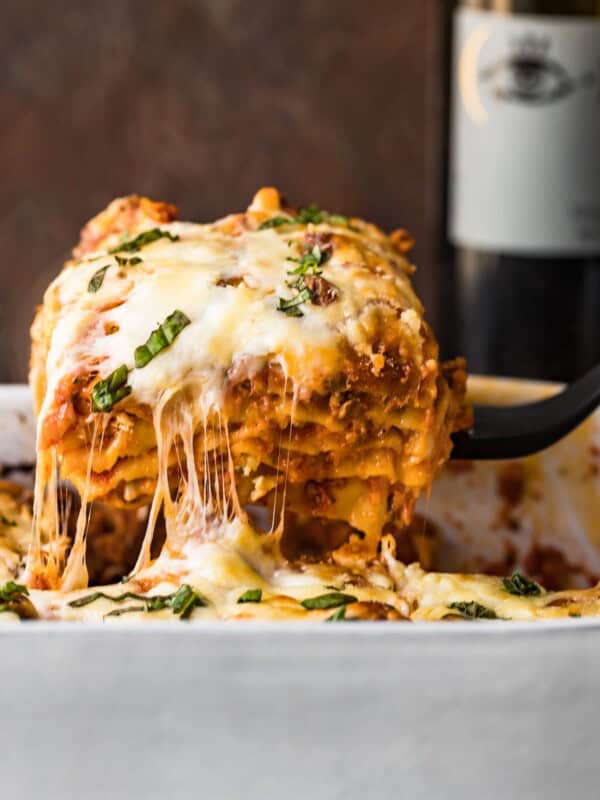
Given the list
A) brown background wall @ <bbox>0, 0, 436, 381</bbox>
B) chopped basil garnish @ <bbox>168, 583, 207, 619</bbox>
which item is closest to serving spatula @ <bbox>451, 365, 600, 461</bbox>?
chopped basil garnish @ <bbox>168, 583, 207, 619</bbox>

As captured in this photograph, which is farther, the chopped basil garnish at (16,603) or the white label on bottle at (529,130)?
the white label on bottle at (529,130)

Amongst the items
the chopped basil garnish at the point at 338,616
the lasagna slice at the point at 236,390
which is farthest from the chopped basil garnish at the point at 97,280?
the chopped basil garnish at the point at 338,616

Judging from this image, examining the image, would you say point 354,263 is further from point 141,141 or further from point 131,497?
point 141,141

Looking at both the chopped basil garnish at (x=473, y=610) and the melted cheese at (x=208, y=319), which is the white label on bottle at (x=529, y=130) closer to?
the melted cheese at (x=208, y=319)

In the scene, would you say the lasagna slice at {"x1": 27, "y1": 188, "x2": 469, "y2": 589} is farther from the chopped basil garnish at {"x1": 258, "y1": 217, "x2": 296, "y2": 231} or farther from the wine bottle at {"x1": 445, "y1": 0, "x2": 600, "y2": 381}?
the wine bottle at {"x1": 445, "y1": 0, "x2": 600, "y2": 381}

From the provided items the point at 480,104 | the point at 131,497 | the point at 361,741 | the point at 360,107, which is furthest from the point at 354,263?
the point at 360,107

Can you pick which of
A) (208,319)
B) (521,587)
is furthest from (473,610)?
(208,319)
